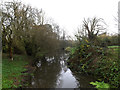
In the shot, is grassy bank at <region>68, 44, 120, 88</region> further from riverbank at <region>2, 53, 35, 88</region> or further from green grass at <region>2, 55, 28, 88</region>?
green grass at <region>2, 55, 28, 88</region>

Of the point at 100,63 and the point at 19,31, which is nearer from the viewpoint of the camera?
the point at 100,63

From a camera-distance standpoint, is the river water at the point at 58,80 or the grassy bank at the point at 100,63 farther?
the river water at the point at 58,80

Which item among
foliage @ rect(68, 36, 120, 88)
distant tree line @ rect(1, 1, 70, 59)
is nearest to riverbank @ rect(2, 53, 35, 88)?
distant tree line @ rect(1, 1, 70, 59)

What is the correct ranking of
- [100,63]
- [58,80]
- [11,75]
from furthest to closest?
[100,63] < [58,80] < [11,75]

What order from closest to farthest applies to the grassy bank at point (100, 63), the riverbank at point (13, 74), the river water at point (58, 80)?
the riverbank at point (13, 74)
the grassy bank at point (100, 63)
the river water at point (58, 80)

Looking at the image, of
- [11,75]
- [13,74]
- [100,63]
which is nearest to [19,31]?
[13,74]

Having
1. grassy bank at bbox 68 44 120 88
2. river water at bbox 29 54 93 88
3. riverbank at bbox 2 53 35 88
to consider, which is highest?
grassy bank at bbox 68 44 120 88

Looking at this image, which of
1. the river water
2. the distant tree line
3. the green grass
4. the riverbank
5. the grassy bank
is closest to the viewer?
the green grass

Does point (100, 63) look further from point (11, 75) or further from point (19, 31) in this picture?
point (19, 31)

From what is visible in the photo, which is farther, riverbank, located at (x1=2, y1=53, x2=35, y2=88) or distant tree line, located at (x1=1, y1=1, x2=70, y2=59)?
distant tree line, located at (x1=1, y1=1, x2=70, y2=59)

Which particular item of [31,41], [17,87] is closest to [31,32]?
[31,41]

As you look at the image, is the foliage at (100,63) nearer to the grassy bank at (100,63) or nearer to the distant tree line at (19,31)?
the grassy bank at (100,63)

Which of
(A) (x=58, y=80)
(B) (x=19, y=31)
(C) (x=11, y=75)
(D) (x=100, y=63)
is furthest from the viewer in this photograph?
(B) (x=19, y=31)

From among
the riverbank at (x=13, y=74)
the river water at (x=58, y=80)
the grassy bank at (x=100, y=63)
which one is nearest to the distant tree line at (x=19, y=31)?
the riverbank at (x=13, y=74)
